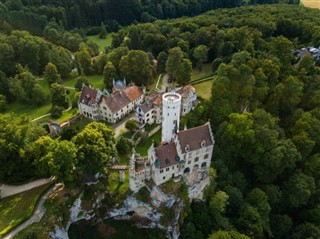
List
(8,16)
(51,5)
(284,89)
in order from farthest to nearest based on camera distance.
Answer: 1. (51,5)
2. (8,16)
3. (284,89)

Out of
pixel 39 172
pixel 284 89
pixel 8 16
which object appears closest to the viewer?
pixel 39 172

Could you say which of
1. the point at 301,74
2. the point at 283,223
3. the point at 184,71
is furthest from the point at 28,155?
the point at 301,74

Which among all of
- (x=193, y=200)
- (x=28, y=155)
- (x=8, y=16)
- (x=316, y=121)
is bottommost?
(x=193, y=200)

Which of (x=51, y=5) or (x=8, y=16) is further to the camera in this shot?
(x=51, y=5)

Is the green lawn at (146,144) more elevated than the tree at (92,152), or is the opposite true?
the tree at (92,152)

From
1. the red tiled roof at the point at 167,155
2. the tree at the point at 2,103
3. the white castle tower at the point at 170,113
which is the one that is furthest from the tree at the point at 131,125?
the tree at the point at 2,103

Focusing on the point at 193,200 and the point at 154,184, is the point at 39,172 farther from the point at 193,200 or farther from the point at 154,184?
the point at 193,200

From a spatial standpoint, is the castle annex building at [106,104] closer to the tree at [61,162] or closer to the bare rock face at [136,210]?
the tree at [61,162]
